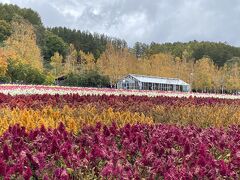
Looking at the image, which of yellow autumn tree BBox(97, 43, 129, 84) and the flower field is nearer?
the flower field

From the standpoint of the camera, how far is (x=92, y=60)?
3155 inches

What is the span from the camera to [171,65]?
249ft

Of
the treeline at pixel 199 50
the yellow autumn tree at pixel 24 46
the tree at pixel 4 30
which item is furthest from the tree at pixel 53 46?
the yellow autumn tree at pixel 24 46

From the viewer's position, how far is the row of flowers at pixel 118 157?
3674 mm

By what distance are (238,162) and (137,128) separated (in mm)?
2141

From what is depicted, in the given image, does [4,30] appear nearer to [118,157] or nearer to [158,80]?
[158,80]

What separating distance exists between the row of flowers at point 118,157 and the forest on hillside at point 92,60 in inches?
1351

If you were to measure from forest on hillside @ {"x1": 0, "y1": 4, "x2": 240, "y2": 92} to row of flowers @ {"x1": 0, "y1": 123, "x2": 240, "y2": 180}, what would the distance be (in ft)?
113

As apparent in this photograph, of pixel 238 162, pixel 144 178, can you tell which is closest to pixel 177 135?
pixel 238 162

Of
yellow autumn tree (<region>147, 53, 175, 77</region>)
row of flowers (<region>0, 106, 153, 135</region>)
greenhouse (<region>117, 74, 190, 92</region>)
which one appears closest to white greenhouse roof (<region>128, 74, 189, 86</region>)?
greenhouse (<region>117, 74, 190, 92</region>)

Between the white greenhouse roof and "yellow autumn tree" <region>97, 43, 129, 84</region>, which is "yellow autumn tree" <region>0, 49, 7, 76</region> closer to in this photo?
"yellow autumn tree" <region>97, 43, 129, 84</region>

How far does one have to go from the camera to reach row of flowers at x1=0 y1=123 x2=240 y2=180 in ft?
12.1

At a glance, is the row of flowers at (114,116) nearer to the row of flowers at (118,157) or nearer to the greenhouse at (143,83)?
the row of flowers at (118,157)

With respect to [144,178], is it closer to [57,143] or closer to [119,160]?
[119,160]
